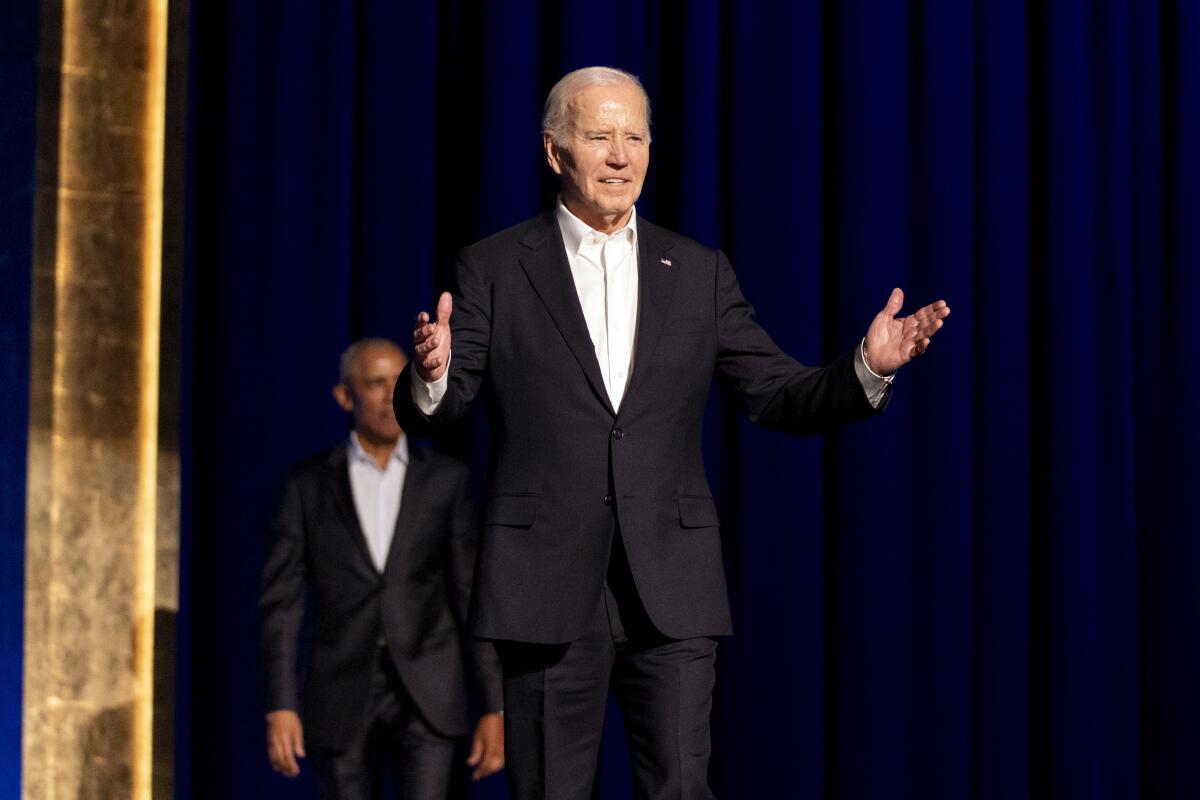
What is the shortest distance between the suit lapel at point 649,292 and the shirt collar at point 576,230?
0.01m

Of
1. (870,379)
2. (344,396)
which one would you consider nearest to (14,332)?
Answer: (344,396)

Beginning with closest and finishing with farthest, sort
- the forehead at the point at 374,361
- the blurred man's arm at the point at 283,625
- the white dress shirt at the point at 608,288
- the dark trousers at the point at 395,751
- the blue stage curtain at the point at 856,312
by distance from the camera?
1. the white dress shirt at the point at 608,288
2. the dark trousers at the point at 395,751
3. the blurred man's arm at the point at 283,625
4. the forehead at the point at 374,361
5. the blue stage curtain at the point at 856,312

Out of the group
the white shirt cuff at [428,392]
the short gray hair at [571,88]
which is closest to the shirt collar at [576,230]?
the short gray hair at [571,88]

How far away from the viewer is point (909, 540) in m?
3.31

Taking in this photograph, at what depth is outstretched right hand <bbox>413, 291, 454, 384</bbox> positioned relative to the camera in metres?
1.83

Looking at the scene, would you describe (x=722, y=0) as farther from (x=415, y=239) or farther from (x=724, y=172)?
(x=415, y=239)

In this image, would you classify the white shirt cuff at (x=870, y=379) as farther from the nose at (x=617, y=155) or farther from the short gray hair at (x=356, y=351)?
the short gray hair at (x=356, y=351)

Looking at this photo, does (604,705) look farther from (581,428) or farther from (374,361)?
(374,361)

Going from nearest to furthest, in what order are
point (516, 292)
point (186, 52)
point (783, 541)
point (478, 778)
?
point (516, 292)
point (478, 778)
point (783, 541)
point (186, 52)

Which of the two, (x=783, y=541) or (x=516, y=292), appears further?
(x=783, y=541)

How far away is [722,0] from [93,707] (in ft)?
7.09

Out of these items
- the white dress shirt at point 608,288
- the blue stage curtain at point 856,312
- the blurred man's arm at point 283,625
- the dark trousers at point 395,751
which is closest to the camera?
the white dress shirt at point 608,288

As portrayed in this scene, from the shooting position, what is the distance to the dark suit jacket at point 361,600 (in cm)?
284

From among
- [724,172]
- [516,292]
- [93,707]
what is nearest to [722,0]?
[724,172]
